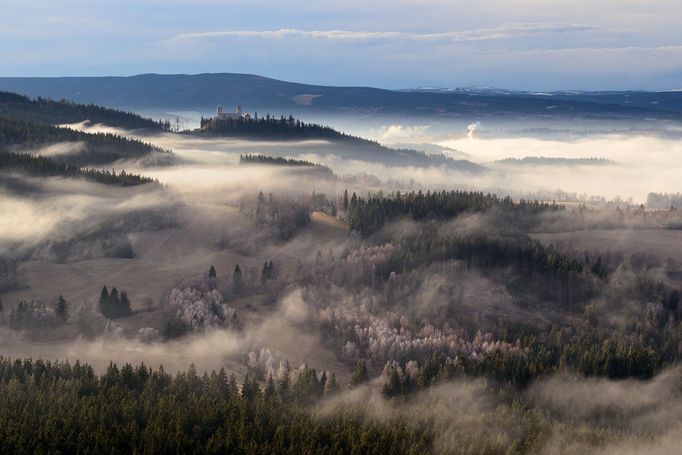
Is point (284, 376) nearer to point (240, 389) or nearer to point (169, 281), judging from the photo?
point (240, 389)

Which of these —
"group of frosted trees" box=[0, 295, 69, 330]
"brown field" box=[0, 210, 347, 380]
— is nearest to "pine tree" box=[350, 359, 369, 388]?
"brown field" box=[0, 210, 347, 380]

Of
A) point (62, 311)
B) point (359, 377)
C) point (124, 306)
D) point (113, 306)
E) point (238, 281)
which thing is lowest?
point (359, 377)

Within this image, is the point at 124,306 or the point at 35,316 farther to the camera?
the point at 124,306

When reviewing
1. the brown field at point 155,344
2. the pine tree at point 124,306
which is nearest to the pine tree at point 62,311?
the brown field at point 155,344

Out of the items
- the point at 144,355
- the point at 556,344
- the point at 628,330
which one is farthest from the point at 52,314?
the point at 628,330

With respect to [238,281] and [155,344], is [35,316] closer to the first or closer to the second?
[155,344]

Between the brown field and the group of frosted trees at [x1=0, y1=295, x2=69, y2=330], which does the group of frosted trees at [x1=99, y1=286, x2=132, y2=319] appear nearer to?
the brown field

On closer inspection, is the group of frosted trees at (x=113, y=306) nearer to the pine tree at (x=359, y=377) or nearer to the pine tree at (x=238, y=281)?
the pine tree at (x=238, y=281)

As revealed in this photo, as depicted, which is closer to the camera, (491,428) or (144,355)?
(491,428)

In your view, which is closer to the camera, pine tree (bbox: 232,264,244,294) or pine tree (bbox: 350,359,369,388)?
pine tree (bbox: 350,359,369,388)

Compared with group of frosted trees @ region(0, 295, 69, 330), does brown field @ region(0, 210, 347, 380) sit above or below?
below

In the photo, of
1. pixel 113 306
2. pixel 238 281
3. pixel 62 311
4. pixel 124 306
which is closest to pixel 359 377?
pixel 124 306
